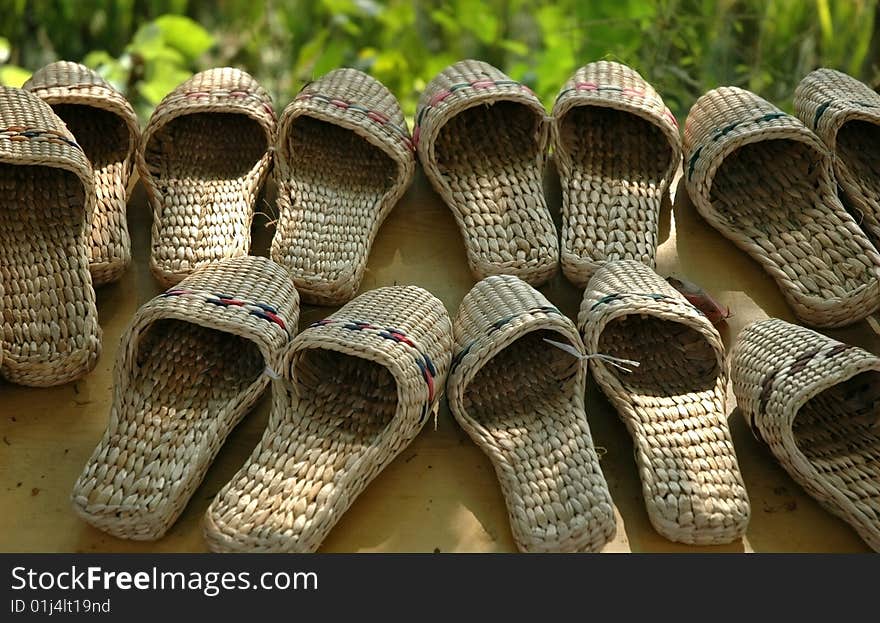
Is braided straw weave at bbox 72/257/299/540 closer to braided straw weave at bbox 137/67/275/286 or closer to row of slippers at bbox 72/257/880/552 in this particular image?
row of slippers at bbox 72/257/880/552

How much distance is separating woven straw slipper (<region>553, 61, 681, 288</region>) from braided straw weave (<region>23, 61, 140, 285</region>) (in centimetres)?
86

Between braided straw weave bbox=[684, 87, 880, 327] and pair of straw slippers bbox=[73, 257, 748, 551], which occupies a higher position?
braided straw weave bbox=[684, 87, 880, 327]

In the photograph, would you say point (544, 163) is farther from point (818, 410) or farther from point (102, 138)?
point (102, 138)

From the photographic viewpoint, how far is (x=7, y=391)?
1806 mm

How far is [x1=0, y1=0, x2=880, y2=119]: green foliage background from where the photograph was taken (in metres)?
3.11

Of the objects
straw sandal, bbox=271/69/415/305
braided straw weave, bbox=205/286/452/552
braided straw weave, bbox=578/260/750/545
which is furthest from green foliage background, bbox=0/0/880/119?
braided straw weave, bbox=205/286/452/552

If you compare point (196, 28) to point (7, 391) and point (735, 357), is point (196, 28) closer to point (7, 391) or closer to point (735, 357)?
point (7, 391)

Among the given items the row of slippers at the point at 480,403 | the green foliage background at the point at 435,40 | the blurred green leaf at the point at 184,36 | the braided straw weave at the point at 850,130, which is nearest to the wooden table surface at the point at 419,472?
the row of slippers at the point at 480,403

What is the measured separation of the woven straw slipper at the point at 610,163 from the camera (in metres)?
1.95

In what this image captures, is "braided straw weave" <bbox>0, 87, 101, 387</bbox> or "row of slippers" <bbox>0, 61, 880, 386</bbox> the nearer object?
"braided straw weave" <bbox>0, 87, 101, 387</bbox>

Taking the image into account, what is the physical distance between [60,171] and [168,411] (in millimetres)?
571

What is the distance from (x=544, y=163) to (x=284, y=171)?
53cm
